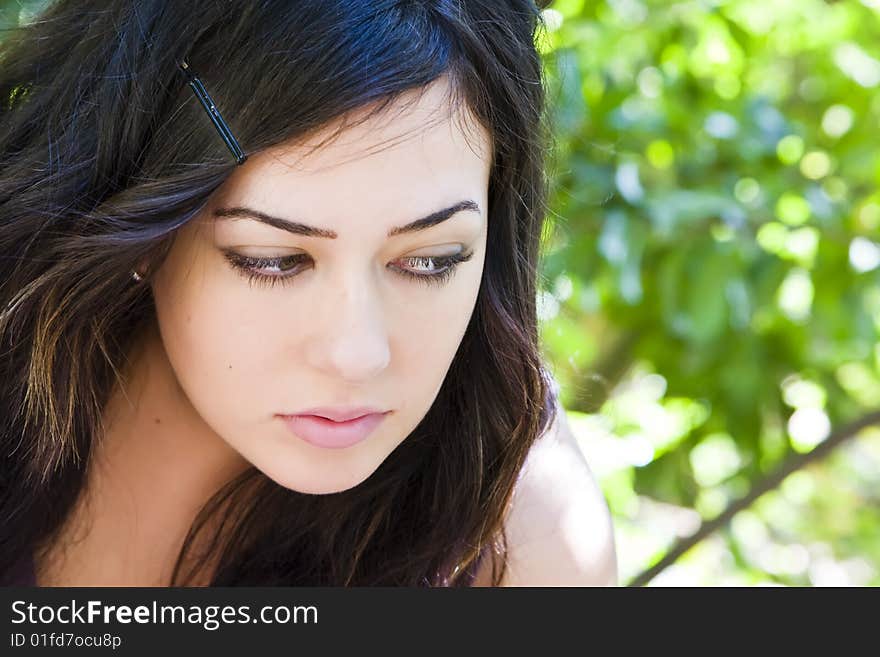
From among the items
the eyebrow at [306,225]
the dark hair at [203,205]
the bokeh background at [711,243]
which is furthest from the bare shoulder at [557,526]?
the eyebrow at [306,225]

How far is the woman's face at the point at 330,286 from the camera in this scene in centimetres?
117

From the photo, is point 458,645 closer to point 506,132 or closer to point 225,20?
point 506,132

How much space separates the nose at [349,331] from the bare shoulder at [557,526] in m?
0.44

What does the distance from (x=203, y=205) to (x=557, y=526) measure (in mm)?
710

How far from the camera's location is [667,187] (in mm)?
1938

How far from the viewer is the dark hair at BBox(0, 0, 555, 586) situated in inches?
46.3

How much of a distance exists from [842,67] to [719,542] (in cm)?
117

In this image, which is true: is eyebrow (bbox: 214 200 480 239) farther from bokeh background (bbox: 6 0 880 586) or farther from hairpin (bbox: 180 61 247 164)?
bokeh background (bbox: 6 0 880 586)

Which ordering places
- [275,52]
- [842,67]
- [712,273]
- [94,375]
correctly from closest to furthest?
1. [275,52]
2. [94,375]
3. [712,273]
4. [842,67]

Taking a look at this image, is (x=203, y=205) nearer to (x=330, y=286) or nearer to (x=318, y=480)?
(x=330, y=286)

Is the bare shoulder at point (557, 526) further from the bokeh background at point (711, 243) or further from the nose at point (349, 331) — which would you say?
the nose at point (349, 331)

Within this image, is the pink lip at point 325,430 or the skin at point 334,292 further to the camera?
A: the pink lip at point 325,430

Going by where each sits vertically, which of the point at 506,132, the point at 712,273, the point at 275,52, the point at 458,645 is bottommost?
the point at 712,273

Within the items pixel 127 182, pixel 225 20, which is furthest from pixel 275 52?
pixel 127 182
